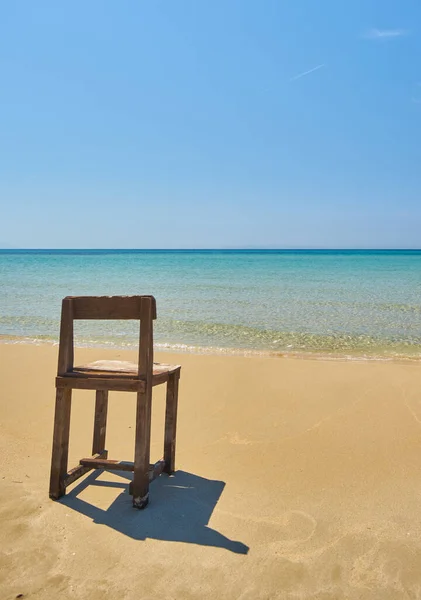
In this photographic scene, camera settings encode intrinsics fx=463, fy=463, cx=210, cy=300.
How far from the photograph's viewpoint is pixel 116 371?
11.3 feet

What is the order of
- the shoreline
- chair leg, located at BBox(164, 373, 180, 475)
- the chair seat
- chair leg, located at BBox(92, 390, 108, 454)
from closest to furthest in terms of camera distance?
1. the chair seat
2. chair leg, located at BBox(164, 373, 180, 475)
3. chair leg, located at BBox(92, 390, 108, 454)
4. the shoreline

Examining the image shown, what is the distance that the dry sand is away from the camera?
250 cm

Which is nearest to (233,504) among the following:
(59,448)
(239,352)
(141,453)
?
(141,453)

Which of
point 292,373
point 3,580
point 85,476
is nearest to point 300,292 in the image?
point 292,373

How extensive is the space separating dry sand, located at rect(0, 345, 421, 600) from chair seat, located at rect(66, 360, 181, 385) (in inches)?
35.3

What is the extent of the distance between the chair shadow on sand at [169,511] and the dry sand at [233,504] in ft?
0.04

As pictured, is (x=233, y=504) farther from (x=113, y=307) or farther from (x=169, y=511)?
(x=113, y=307)

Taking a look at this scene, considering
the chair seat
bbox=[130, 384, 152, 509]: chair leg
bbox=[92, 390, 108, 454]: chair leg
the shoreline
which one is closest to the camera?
bbox=[130, 384, 152, 509]: chair leg

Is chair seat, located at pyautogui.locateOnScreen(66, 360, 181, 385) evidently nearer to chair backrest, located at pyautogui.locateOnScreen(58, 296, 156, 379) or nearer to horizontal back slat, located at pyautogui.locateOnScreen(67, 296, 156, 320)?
chair backrest, located at pyautogui.locateOnScreen(58, 296, 156, 379)

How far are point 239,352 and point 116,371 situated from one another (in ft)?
18.5

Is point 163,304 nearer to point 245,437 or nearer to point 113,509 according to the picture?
point 245,437

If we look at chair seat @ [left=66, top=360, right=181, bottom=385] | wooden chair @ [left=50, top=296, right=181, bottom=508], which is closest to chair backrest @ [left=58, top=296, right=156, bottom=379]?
wooden chair @ [left=50, top=296, right=181, bottom=508]

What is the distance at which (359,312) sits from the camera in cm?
1409

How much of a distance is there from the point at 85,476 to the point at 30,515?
715 mm
